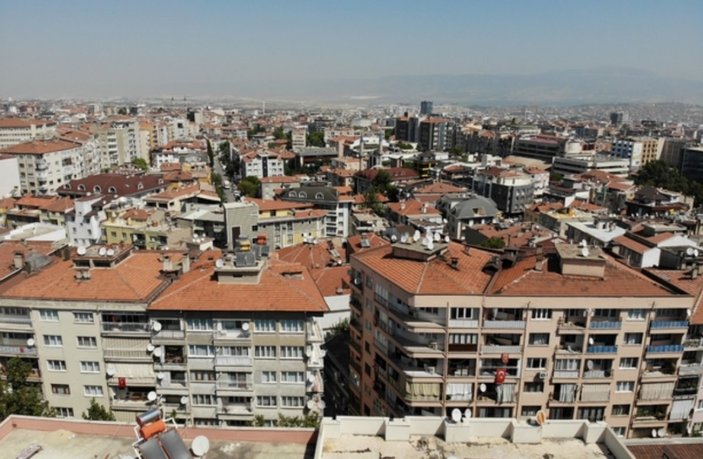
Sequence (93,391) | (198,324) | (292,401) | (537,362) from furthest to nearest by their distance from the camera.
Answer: (93,391), (292,401), (537,362), (198,324)

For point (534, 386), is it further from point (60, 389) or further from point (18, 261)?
point (18, 261)

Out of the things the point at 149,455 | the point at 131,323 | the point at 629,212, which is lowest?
the point at 629,212

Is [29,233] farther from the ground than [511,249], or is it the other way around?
[511,249]

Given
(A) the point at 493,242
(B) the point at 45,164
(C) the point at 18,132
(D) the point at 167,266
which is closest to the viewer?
(D) the point at 167,266

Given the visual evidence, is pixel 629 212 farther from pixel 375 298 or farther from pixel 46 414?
pixel 46 414

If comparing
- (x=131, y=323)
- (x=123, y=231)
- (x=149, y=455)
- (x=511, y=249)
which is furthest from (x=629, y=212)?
(x=149, y=455)

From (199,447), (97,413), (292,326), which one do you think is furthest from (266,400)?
(199,447)

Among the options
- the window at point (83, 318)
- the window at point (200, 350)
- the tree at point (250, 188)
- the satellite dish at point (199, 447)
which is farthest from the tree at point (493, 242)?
the tree at point (250, 188)
